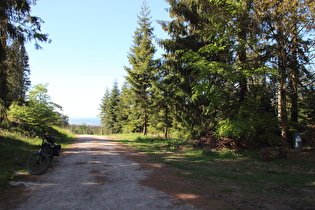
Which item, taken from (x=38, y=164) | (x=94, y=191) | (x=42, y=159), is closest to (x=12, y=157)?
(x=42, y=159)

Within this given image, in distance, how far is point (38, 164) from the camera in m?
6.65

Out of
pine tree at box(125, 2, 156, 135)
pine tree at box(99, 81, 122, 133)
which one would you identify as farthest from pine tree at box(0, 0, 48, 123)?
pine tree at box(99, 81, 122, 133)

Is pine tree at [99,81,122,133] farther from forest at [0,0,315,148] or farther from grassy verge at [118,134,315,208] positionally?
grassy verge at [118,134,315,208]

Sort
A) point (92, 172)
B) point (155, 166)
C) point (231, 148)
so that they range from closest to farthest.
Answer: point (92, 172) → point (155, 166) → point (231, 148)

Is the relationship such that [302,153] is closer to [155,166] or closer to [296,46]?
[296,46]

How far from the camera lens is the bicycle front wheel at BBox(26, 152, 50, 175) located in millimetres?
6295

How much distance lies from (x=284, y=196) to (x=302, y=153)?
6976 mm

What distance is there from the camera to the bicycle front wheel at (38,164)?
20.7 ft

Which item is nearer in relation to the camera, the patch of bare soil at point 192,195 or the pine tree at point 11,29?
the patch of bare soil at point 192,195

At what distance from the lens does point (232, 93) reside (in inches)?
482

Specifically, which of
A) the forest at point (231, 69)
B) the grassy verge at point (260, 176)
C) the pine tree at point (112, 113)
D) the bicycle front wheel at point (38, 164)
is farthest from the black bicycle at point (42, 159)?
the pine tree at point (112, 113)

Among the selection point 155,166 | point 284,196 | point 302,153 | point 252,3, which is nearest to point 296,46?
point 252,3

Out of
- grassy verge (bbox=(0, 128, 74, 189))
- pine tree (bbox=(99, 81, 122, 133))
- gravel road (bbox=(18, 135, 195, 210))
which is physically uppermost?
pine tree (bbox=(99, 81, 122, 133))

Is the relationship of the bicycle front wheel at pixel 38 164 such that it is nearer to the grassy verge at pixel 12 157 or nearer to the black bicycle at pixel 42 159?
the black bicycle at pixel 42 159
